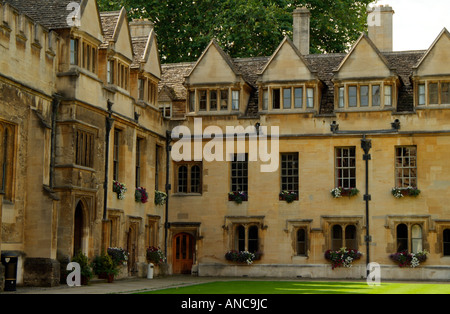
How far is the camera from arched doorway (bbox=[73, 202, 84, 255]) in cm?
2711

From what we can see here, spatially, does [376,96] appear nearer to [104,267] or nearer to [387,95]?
[387,95]

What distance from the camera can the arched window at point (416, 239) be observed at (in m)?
33.0

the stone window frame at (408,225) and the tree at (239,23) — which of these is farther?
the tree at (239,23)

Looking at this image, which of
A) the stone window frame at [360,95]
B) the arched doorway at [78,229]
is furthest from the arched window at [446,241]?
the arched doorway at [78,229]

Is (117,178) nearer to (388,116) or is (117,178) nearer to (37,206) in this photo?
(37,206)

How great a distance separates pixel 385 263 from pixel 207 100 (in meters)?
10.1


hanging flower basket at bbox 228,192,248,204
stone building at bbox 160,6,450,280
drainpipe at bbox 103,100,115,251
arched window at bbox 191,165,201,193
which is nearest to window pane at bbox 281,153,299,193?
stone building at bbox 160,6,450,280

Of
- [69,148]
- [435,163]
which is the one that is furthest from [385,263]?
[69,148]

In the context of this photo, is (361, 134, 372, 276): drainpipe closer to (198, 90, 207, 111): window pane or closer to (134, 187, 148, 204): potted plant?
(198, 90, 207, 111): window pane

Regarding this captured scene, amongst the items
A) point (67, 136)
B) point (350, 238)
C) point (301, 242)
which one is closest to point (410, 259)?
point (350, 238)

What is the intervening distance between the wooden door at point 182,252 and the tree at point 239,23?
1183 centimetres

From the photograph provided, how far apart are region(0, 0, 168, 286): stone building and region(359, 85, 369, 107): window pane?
889 centimetres

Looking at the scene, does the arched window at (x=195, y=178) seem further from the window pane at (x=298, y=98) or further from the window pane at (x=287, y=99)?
the window pane at (x=298, y=98)

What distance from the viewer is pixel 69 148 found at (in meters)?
26.1
